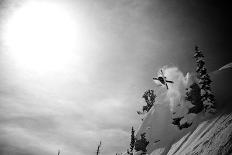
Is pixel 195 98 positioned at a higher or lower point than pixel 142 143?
higher

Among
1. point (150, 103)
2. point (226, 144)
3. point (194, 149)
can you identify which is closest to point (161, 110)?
point (150, 103)

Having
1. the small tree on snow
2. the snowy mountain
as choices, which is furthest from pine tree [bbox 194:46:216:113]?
the small tree on snow

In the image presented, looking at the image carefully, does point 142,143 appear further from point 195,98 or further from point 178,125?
point 195,98

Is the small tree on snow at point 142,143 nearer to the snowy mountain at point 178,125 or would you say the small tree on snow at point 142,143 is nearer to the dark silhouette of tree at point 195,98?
the snowy mountain at point 178,125

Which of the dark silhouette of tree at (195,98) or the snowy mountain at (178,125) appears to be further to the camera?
the dark silhouette of tree at (195,98)

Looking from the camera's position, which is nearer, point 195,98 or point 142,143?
point 195,98

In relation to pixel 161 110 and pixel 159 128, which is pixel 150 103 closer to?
pixel 161 110

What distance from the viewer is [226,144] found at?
26797mm

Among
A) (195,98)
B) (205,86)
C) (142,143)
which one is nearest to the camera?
(205,86)

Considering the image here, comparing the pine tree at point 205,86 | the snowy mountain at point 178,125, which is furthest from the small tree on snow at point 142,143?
the pine tree at point 205,86

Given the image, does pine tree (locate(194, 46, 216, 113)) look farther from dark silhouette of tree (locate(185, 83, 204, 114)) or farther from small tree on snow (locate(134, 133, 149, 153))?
small tree on snow (locate(134, 133, 149, 153))

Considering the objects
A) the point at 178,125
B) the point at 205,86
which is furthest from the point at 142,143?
the point at 205,86

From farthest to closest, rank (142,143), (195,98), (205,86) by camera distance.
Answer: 1. (142,143)
2. (195,98)
3. (205,86)

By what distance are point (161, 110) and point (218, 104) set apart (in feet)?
62.9
